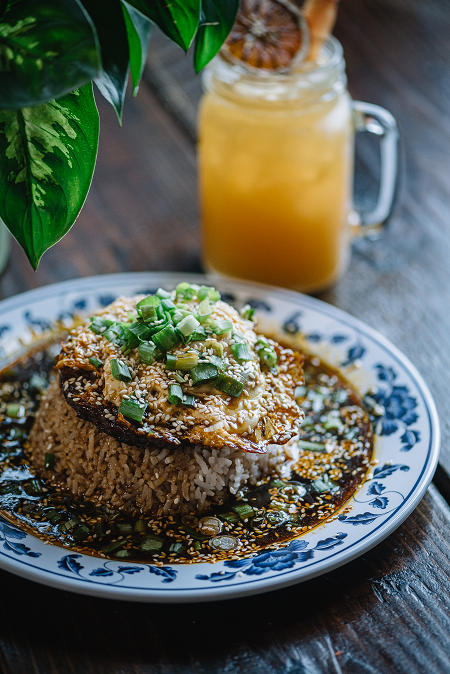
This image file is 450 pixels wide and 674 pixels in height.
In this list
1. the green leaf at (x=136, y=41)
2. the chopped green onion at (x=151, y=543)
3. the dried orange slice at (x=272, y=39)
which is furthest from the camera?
the dried orange slice at (x=272, y=39)

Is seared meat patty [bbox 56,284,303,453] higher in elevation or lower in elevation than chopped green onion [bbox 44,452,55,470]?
higher

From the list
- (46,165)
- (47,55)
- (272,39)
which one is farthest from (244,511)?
(272,39)

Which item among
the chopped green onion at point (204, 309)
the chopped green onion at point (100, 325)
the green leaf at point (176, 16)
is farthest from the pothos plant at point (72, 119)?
the chopped green onion at point (204, 309)

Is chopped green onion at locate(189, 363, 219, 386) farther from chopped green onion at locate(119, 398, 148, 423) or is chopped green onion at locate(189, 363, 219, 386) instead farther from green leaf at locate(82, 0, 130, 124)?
green leaf at locate(82, 0, 130, 124)

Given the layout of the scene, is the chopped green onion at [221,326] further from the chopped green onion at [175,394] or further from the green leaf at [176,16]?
the green leaf at [176,16]

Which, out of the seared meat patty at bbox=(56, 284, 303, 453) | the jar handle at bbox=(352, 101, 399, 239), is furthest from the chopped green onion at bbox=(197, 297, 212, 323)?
the jar handle at bbox=(352, 101, 399, 239)

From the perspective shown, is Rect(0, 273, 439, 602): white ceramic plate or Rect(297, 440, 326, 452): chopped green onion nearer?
Rect(0, 273, 439, 602): white ceramic plate
